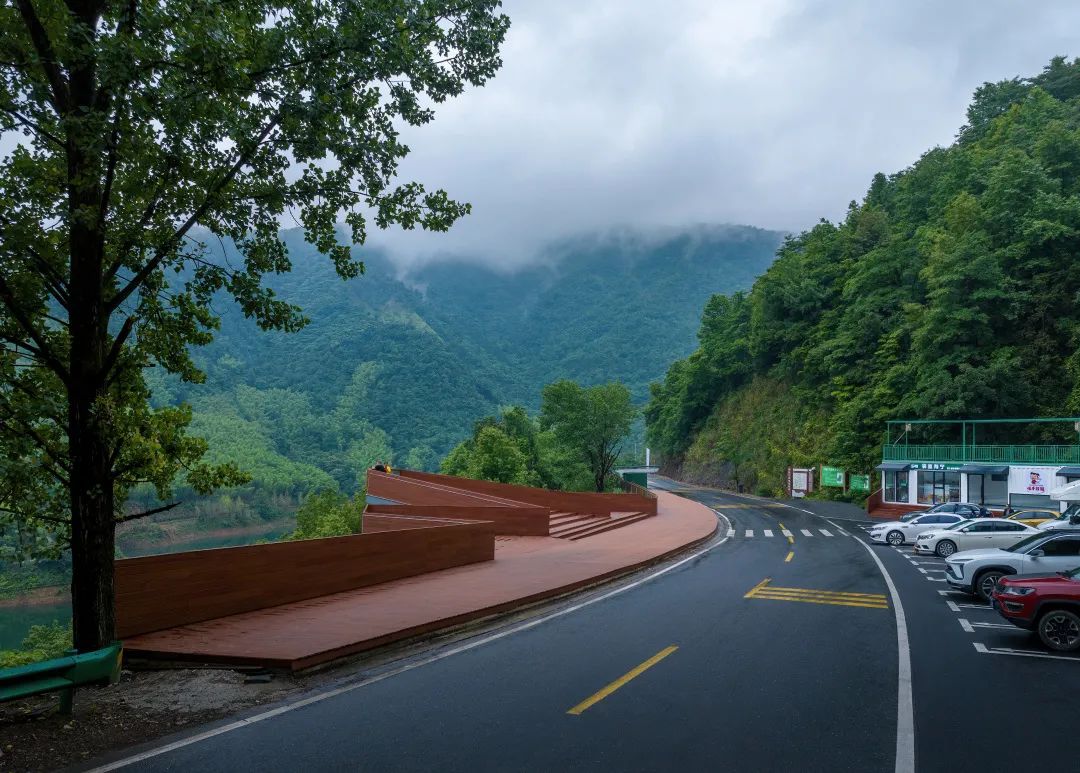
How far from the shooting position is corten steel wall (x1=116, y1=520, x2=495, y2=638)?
9859 millimetres

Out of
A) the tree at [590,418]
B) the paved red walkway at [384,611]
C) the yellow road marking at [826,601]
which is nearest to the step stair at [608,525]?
the paved red walkway at [384,611]

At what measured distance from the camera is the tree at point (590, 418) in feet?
177

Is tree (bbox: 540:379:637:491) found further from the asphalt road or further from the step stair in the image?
the asphalt road

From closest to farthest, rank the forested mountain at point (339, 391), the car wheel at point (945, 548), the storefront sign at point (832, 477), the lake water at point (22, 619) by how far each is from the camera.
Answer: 1. the car wheel at point (945, 548)
2. the storefront sign at point (832, 477)
3. the lake water at point (22, 619)
4. the forested mountain at point (339, 391)

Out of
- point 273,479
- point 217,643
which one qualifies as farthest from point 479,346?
point 217,643

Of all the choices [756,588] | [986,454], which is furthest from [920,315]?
[756,588]

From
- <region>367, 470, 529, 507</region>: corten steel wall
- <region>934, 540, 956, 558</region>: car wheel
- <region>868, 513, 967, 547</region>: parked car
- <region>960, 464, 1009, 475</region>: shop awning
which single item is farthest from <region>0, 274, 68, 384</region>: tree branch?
<region>960, 464, 1009, 475</region>: shop awning

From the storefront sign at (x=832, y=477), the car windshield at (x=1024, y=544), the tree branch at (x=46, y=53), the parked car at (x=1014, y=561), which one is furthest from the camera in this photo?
the storefront sign at (x=832, y=477)

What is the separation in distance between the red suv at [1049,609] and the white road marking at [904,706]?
1639 millimetres

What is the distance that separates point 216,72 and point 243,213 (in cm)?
186

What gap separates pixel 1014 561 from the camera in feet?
47.0

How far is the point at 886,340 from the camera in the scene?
53.2 m

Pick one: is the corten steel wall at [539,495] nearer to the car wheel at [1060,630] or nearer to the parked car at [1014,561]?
the parked car at [1014,561]

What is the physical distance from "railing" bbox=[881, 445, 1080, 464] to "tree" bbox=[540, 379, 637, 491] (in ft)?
59.1
